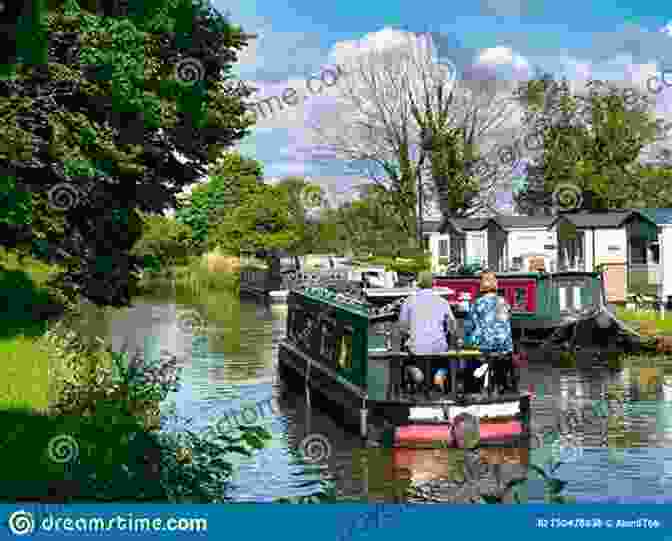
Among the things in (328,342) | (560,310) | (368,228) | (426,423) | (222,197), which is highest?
(222,197)

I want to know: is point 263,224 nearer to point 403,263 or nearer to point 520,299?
point 403,263

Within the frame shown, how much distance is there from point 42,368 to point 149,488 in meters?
5.54

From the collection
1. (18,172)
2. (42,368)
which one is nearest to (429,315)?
(42,368)

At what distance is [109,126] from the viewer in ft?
47.2

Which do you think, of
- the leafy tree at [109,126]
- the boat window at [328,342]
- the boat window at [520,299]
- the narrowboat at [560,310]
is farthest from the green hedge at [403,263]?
the leafy tree at [109,126]

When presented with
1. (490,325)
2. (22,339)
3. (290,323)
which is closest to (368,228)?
(290,323)

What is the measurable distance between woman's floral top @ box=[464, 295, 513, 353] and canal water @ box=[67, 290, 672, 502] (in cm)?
133

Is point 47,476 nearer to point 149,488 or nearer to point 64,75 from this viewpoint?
point 149,488

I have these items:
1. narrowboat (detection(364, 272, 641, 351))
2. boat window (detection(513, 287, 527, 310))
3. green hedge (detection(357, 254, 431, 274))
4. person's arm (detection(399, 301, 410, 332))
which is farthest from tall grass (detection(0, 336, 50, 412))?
green hedge (detection(357, 254, 431, 274))

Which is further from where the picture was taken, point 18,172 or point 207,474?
point 18,172

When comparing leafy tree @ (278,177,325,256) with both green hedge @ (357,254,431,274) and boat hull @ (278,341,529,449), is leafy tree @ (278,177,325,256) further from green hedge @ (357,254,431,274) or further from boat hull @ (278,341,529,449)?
boat hull @ (278,341,529,449)

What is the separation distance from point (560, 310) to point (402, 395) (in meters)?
14.9

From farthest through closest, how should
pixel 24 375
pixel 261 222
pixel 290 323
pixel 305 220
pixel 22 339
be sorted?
pixel 305 220, pixel 261 222, pixel 290 323, pixel 22 339, pixel 24 375

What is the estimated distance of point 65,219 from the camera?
47.9 feet
